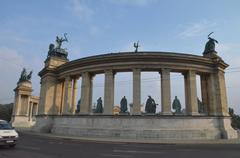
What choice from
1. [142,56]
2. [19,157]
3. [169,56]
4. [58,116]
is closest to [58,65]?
[58,116]

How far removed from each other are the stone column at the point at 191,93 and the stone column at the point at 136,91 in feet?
20.5

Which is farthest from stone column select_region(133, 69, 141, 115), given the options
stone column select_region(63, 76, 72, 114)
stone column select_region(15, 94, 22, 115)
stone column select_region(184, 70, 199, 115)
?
stone column select_region(15, 94, 22, 115)

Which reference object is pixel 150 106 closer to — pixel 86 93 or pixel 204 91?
pixel 204 91

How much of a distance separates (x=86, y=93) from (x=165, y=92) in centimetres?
1036

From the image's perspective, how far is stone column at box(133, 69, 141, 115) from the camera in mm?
26844

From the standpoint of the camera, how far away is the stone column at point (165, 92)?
2662cm

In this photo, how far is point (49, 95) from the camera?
1415 inches

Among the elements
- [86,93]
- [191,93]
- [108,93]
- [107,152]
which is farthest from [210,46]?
[107,152]

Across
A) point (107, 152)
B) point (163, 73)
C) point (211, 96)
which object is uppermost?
point (163, 73)

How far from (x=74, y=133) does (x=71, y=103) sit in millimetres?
7387

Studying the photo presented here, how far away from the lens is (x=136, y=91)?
27.5 meters

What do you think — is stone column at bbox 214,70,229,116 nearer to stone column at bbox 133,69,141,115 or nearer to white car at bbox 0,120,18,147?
stone column at bbox 133,69,141,115

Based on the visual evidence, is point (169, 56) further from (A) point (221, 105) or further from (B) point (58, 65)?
(B) point (58, 65)

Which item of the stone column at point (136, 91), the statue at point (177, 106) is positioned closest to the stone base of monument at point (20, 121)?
the stone column at point (136, 91)
